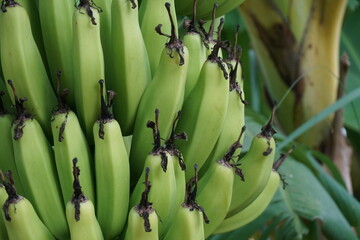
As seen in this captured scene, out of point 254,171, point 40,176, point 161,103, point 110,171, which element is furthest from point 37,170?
point 254,171

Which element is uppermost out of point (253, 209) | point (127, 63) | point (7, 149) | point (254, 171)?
point (127, 63)

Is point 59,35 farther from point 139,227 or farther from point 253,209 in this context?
point 253,209

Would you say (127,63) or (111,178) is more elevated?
(127,63)

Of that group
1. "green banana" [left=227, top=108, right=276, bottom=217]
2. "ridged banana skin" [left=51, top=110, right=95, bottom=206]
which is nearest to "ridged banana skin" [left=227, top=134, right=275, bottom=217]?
"green banana" [left=227, top=108, right=276, bottom=217]

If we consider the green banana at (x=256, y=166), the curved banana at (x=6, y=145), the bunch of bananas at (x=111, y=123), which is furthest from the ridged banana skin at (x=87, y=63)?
the green banana at (x=256, y=166)

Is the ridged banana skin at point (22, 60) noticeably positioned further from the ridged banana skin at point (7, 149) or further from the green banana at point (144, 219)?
the green banana at point (144, 219)

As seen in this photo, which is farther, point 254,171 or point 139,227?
point 254,171

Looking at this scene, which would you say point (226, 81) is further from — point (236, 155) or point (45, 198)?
point (45, 198)

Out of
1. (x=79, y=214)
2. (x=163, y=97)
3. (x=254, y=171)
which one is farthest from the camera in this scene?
(x=254, y=171)
